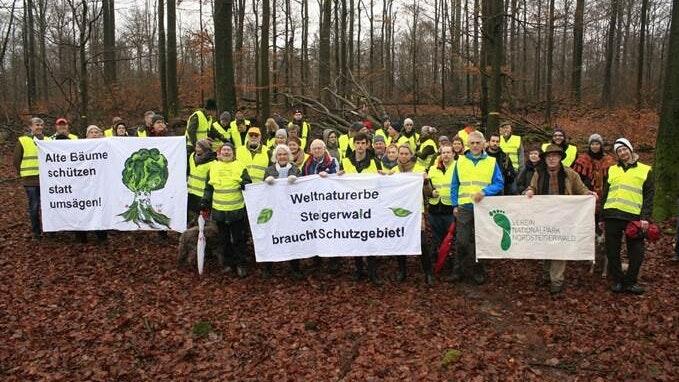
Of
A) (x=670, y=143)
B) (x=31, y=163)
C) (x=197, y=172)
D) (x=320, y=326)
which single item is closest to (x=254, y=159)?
(x=197, y=172)

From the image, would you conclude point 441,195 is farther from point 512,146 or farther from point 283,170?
point 512,146

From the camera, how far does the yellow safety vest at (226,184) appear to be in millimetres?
7359

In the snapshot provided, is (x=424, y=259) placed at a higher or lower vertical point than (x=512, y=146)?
lower

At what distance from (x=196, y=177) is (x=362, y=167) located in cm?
300

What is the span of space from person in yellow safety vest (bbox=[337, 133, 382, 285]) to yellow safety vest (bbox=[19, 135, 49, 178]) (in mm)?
5690

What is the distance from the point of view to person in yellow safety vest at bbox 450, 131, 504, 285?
22.9 feet

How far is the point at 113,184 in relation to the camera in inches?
339

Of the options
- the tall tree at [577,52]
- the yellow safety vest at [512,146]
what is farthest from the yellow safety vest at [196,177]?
the tall tree at [577,52]

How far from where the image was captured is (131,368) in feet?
17.1

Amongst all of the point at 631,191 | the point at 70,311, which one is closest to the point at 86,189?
the point at 70,311

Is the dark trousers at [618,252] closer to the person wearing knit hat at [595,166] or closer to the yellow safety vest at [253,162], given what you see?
the person wearing knit hat at [595,166]

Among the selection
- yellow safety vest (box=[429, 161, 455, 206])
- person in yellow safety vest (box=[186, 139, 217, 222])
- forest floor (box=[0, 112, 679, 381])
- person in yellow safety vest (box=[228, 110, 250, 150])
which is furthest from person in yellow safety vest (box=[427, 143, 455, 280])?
person in yellow safety vest (box=[228, 110, 250, 150])

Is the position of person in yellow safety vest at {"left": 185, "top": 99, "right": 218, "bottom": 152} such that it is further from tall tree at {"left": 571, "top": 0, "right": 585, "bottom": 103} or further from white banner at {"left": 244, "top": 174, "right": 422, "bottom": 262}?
tall tree at {"left": 571, "top": 0, "right": 585, "bottom": 103}

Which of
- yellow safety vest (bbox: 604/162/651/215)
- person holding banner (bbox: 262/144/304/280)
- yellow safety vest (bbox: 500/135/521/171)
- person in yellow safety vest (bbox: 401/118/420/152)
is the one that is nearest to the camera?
yellow safety vest (bbox: 604/162/651/215)
